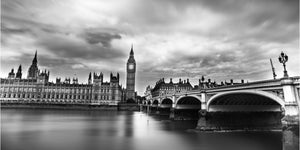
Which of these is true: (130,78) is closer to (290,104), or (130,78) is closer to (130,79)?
(130,79)

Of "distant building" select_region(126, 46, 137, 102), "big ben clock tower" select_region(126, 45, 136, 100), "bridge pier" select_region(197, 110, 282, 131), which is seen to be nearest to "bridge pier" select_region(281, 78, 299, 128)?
"bridge pier" select_region(197, 110, 282, 131)

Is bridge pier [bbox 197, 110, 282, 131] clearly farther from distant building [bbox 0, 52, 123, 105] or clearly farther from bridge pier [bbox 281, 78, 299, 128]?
distant building [bbox 0, 52, 123, 105]

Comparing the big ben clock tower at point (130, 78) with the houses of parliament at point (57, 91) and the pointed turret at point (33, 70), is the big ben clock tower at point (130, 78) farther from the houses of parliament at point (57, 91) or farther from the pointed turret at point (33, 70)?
the pointed turret at point (33, 70)

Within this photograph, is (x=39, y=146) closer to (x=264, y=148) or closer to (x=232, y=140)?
(x=232, y=140)

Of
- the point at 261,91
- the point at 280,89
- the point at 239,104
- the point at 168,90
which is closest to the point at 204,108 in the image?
the point at 239,104

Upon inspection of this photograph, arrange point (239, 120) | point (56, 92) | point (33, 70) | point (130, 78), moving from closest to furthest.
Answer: point (239, 120) → point (56, 92) → point (33, 70) → point (130, 78)

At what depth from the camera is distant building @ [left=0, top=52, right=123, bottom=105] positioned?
11281 cm

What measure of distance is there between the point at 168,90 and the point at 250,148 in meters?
100

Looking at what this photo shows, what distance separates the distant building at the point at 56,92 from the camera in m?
113

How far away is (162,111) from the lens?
265 feet

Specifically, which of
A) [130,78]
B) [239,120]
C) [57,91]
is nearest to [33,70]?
[57,91]

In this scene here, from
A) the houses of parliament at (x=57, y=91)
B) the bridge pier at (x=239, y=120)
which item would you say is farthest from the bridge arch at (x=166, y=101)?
the houses of parliament at (x=57, y=91)

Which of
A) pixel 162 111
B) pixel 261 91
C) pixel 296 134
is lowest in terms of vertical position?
pixel 162 111

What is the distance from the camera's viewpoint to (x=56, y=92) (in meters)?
115
